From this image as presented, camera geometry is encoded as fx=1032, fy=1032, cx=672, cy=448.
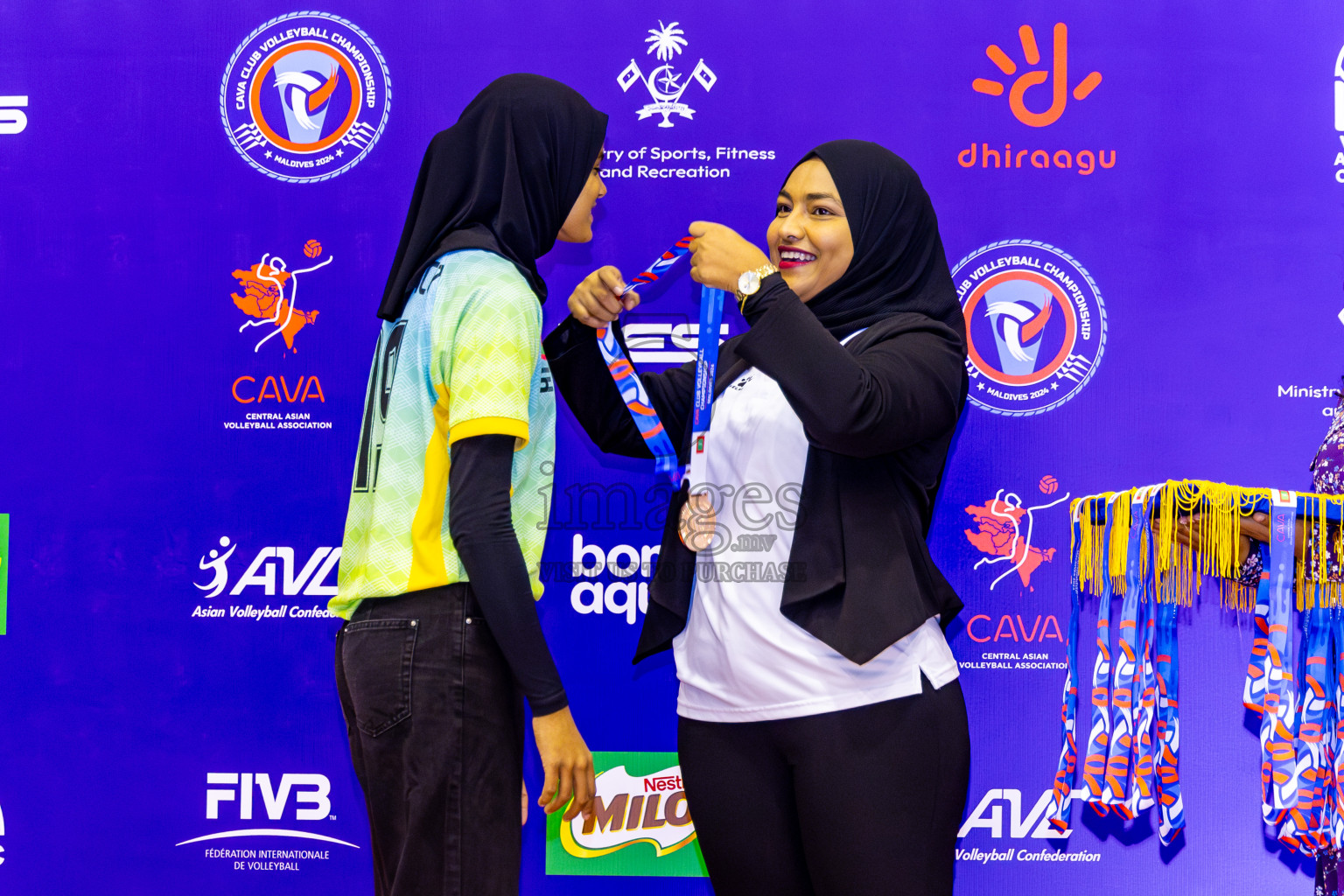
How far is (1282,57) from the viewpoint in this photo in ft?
8.99

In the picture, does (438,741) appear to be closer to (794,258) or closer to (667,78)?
(794,258)

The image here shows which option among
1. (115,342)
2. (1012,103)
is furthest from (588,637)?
(1012,103)

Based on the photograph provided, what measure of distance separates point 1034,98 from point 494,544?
2088 mm

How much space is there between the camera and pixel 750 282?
1627 millimetres

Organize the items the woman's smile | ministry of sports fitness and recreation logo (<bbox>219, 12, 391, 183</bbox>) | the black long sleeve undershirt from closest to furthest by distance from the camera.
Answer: the black long sleeve undershirt → the woman's smile → ministry of sports fitness and recreation logo (<bbox>219, 12, 391, 183</bbox>)

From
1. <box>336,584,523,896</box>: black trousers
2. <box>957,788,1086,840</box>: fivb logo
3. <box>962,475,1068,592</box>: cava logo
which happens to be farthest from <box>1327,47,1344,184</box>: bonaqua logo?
<box>336,584,523,896</box>: black trousers

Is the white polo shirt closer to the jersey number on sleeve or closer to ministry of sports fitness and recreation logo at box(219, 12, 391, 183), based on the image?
the jersey number on sleeve

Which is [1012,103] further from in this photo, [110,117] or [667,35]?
[110,117]

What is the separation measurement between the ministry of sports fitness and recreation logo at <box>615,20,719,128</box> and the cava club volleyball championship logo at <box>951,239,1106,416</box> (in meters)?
0.86

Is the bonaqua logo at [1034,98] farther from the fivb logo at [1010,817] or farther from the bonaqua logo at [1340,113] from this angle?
the fivb logo at [1010,817]

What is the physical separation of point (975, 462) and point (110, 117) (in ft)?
8.42

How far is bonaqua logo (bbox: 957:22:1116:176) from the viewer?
276 cm

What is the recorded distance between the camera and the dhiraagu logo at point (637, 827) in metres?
2.77

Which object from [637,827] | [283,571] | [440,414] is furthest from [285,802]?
[440,414]
